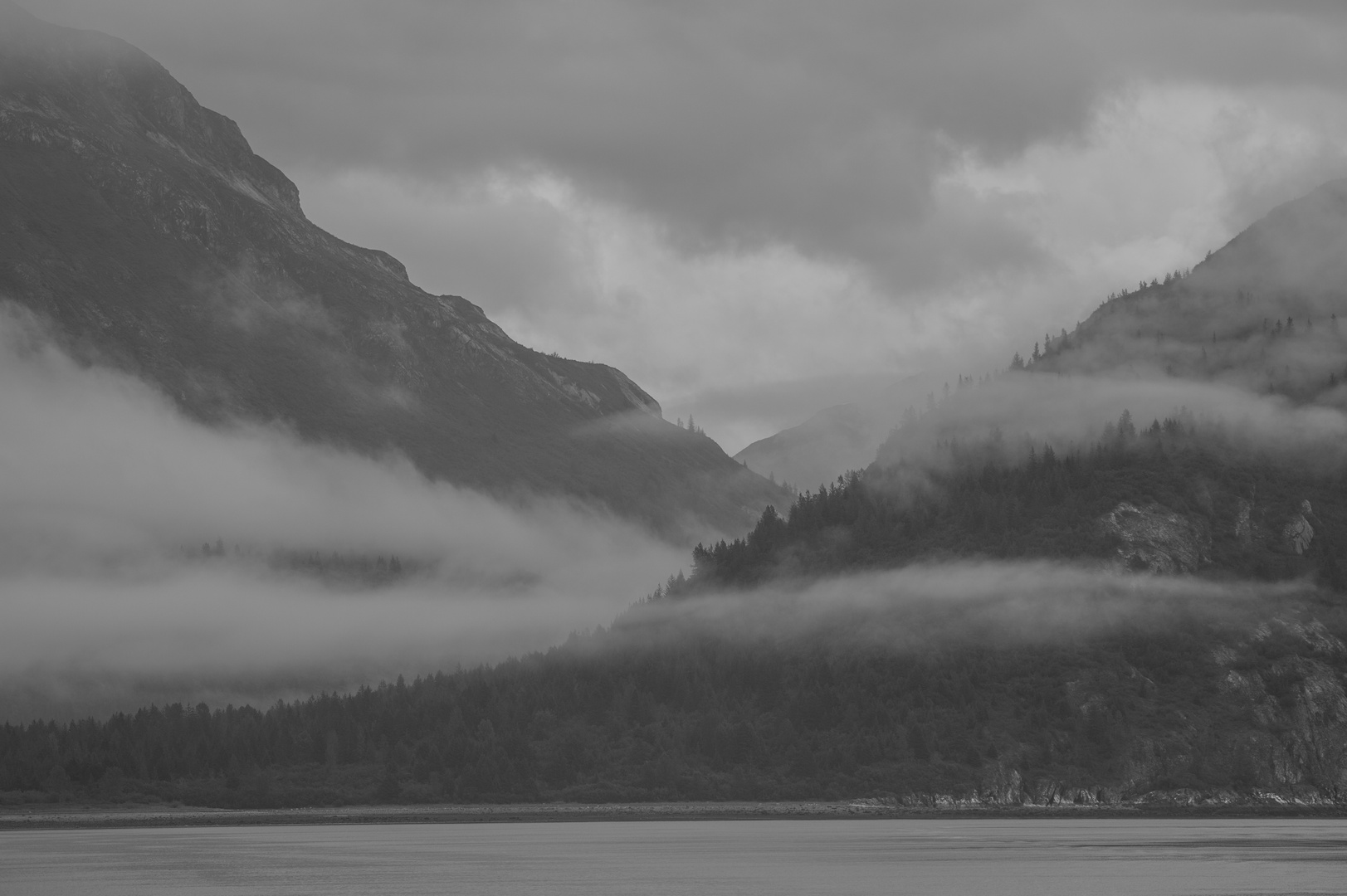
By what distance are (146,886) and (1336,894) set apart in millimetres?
118072

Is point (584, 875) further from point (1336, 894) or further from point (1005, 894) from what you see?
point (1336, 894)

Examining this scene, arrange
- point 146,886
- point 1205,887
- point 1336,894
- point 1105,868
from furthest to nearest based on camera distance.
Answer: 1. point 1105,868
2. point 146,886
3. point 1205,887
4. point 1336,894

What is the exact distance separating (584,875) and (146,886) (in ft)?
154

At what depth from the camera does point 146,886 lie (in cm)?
17938

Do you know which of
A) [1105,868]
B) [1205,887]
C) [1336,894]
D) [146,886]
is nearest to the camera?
[1336,894]

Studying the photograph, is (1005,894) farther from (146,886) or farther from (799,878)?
(146,886)

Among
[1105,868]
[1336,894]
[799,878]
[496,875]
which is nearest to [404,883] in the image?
[496,875]

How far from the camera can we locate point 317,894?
166 metres

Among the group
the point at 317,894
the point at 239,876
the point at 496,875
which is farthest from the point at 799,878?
the point at 239,876

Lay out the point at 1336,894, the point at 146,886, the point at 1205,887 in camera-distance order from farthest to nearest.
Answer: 1. the point at 146,886
2. the point at 1205,887
3. the point at 1336,894

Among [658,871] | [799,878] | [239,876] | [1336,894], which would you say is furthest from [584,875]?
[1336,894]

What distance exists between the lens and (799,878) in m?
182

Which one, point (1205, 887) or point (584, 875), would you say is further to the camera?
point (584, 875)

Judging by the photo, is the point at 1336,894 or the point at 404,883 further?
the point at 404,883
